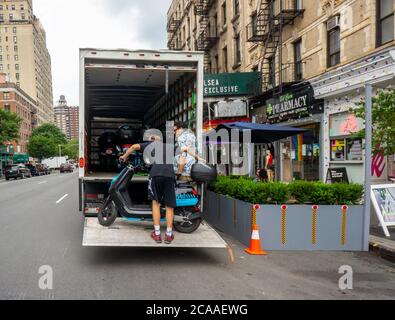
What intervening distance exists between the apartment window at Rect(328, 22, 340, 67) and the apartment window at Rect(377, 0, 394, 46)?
97.9 inches

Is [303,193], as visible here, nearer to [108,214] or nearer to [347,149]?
[108,214]

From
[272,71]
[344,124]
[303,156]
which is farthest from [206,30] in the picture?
[344,124]

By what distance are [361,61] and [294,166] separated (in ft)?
22.7

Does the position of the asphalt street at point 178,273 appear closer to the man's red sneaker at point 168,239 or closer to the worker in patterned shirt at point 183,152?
the man's red sneaker at point 168,239

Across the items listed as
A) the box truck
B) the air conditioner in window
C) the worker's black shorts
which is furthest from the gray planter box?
the air conditioner in window

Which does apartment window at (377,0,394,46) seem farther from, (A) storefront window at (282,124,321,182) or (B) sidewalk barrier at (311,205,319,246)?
(B) sidewalk barrier at (311,205,319,246)

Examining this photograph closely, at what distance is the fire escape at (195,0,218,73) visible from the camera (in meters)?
30.6

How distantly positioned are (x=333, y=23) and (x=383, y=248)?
10.8 metres

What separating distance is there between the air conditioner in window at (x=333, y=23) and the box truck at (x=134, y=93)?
759 centimetres

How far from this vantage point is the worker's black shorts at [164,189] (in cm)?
655

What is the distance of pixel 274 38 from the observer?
66.7ft

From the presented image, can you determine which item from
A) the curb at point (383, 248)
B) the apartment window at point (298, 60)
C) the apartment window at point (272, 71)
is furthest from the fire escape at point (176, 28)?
the curb at point (383, 248)

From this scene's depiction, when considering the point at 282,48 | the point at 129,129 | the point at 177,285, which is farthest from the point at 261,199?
the point at 282,48

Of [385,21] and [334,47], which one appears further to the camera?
[334,47]
